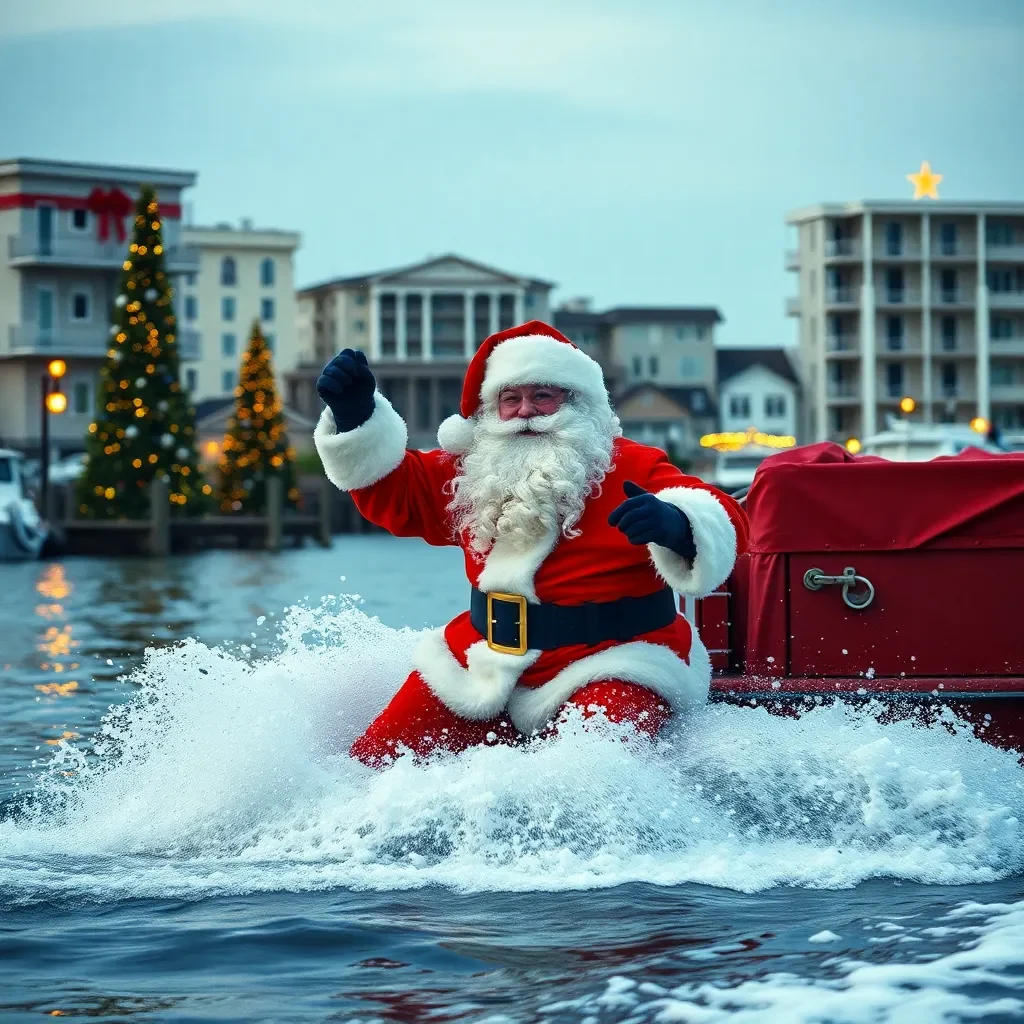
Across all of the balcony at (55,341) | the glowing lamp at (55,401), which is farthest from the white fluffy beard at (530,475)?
the balcony at (55,341)

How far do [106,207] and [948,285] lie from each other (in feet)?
130

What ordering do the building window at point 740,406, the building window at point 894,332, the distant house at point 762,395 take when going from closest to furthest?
1. the building window at point 894,332
2. the distant house at point 762,395
3. the building window at point 740,406

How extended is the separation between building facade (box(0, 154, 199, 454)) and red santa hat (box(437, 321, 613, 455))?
5159 cm

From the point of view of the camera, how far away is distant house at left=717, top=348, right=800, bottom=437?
85.3 meters

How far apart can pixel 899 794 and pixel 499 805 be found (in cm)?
110

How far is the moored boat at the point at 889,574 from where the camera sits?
6055mm

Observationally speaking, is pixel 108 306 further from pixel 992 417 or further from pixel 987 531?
pixel 987 531

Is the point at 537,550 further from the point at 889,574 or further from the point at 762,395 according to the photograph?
the point at 762,395

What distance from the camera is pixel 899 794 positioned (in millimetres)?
5176

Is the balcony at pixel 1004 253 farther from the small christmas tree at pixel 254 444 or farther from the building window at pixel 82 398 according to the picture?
the small christmas tree at pixel 254 444

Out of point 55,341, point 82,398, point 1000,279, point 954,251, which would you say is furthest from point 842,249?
point 55,341

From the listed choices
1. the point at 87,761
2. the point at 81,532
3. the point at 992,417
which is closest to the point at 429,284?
the point at 992,417

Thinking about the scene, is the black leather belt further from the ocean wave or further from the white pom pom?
the white pom pom

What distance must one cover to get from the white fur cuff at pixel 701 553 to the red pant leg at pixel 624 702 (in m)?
0.32
